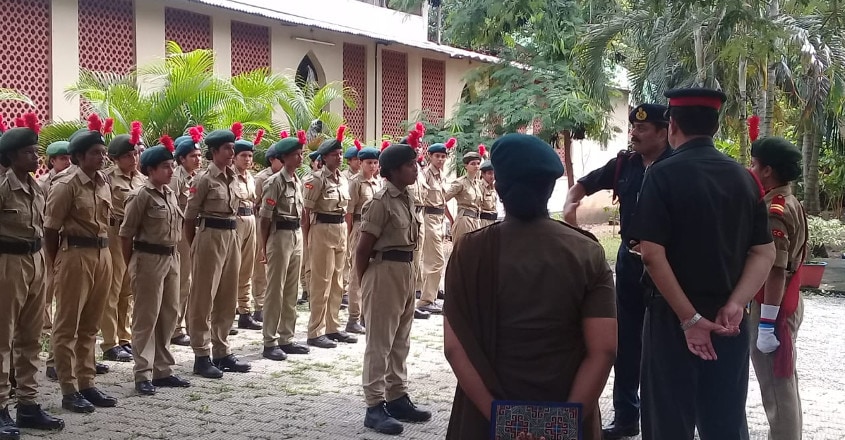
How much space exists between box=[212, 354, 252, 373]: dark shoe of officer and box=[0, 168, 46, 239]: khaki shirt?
7.23 feet

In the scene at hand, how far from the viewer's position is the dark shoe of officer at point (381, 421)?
18.3 ft

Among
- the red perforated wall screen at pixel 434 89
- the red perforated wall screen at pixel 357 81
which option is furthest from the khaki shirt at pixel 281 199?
the red perforated wall screen at pixel 434 89

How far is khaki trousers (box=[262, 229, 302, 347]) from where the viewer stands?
784 centimetres

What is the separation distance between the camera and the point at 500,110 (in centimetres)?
1778

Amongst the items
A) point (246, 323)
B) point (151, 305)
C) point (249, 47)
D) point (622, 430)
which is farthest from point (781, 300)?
point (249, 47)

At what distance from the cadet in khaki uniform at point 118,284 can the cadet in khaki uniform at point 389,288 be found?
2573 mm

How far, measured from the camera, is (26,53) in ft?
37.7

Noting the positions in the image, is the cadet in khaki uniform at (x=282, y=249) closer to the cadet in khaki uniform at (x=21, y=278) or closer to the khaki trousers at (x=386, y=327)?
the khaki trousers at (x=386, y=327)

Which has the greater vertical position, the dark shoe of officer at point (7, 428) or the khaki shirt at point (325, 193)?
the khaki shirt at point (325, 193)

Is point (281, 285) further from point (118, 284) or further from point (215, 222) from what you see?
point (118, 284)

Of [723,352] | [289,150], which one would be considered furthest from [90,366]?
[723,352]

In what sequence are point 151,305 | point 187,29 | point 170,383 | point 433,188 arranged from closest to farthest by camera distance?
point 151,305 < point 170,383 < point 433,188 < point 187,29

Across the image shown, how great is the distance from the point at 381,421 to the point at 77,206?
8.35 feet

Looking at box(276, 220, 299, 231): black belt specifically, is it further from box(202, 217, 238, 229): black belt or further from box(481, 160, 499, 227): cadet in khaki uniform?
box(481, 160, 499, 227): cadet in khaki uniform
